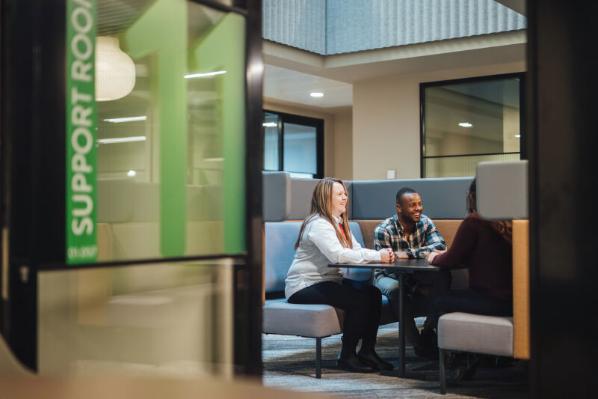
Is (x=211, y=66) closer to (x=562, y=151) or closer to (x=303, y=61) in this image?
(x=562, y=151)

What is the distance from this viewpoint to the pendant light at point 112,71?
75.4 inches

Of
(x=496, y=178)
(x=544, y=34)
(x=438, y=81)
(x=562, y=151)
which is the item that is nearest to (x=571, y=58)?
(x=544, y=34)

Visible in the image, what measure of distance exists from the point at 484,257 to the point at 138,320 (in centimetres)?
239

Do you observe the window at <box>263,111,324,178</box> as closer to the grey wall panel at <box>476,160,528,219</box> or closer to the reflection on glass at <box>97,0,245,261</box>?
the grey wall panel at <box>476,160,528,219</box>

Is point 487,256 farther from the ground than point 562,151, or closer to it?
closer to it

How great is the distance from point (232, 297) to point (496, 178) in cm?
121

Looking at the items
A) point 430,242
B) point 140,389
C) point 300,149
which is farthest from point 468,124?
point 140,389

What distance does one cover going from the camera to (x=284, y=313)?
4.54m

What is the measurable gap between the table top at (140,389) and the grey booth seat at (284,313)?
2.94 metres

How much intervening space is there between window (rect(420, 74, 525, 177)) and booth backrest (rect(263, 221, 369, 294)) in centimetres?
435

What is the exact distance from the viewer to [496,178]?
2984 millimetres

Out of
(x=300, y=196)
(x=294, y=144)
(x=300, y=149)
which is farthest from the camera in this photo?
(x=300, y=149)

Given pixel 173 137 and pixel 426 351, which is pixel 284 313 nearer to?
pixel 426 351

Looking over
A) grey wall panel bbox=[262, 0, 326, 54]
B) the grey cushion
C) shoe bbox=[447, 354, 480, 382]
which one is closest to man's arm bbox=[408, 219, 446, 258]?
shoe bbox=[447, 354, 480, 382]
